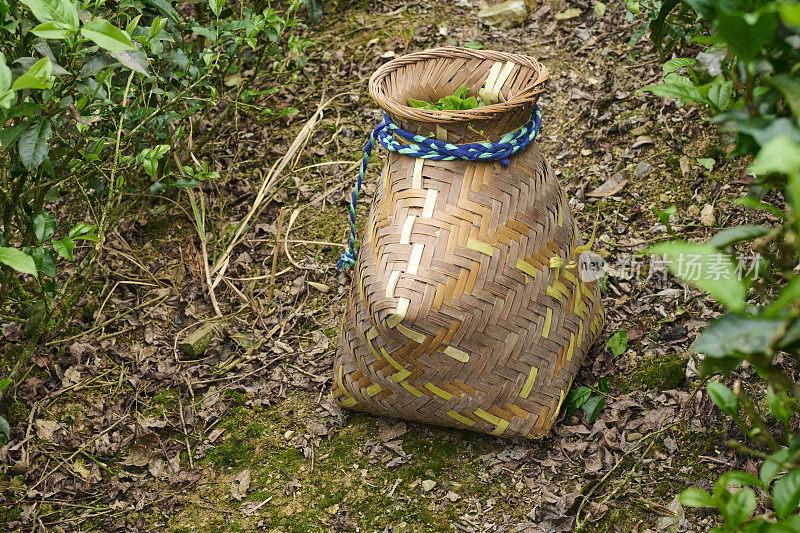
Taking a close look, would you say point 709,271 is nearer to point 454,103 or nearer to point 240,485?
point 454,103

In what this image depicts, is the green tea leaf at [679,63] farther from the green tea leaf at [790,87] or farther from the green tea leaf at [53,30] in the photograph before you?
the green tea leaf at [53,30]

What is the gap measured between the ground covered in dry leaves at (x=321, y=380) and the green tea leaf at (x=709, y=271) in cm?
111

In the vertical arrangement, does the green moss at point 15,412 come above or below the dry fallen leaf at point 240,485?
above

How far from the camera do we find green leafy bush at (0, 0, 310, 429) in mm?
1749

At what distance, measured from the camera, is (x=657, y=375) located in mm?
2143

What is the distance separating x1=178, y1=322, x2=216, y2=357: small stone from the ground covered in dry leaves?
3 centimetres

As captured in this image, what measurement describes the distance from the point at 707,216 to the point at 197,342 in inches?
75.5

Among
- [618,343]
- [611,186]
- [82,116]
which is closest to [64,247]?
[82,116]

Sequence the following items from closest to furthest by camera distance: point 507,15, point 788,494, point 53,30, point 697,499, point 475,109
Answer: point 788,494, point 697,499, point 53,30, point 475,109, point 507,15

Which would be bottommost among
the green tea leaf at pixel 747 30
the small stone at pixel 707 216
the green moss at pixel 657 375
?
the green moss at pixel 657 375

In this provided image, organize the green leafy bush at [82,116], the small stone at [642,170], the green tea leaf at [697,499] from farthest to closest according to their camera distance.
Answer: the small stone at [642,170] < the green leafy bush at [82,116] < the green tea leaf at [697,499]

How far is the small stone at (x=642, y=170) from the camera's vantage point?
2.74m

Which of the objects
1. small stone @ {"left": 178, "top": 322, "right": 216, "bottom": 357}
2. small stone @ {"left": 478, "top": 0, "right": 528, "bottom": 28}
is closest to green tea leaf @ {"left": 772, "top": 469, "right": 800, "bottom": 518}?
small stone @ {"left": 178, "top": 322, "right": 216, "bottom": 357}

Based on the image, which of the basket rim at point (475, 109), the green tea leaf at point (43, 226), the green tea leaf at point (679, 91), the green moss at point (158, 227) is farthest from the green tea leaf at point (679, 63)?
the green moss at point (158, 227)
